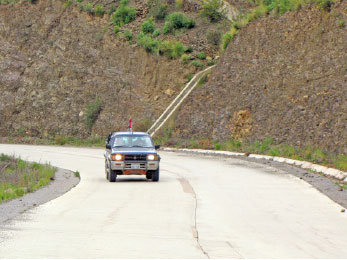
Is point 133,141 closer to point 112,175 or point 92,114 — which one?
point 112,175

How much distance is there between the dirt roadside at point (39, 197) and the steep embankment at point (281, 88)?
14.3 metres

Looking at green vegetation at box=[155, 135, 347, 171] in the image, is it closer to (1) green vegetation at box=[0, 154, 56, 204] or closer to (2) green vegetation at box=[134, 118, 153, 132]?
(2) green vegetation at box=[134, 118, 153, 132]

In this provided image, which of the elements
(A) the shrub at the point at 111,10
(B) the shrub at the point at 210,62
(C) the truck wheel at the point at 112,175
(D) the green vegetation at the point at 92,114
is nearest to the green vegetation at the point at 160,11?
(A) the shrub at the point at 111,10

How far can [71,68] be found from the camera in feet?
206

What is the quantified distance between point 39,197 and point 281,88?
86.5 feet

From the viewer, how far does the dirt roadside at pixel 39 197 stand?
14141 mm

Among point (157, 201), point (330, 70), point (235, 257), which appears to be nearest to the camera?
point (235, 257)

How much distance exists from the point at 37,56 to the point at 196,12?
1636cm

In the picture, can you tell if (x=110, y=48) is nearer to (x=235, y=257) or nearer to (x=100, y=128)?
(x=100, y=128)

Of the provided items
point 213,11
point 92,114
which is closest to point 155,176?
point 92,114

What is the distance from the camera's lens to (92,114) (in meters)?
57.9

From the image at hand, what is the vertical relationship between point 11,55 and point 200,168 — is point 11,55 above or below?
above

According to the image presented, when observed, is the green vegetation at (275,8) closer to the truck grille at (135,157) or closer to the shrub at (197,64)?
the shrub at (197,64)

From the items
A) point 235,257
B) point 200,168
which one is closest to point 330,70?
point 200,168
